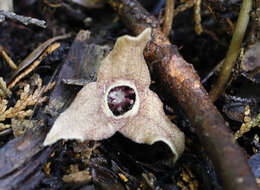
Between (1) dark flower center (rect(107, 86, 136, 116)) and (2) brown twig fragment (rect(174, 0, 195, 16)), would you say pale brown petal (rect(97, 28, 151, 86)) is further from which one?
(2) brown twig fragment (rect(174, 0, 195, 16))

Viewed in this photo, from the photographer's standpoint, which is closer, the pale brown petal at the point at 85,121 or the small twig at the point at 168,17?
the pale brown petal at the point at 85,121

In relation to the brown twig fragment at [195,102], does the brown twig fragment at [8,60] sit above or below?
below

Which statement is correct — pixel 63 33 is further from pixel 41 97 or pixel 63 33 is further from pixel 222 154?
pixel 222 154

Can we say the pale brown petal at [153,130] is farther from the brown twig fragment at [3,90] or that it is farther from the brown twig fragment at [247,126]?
the brown twig fragment at [3,90]

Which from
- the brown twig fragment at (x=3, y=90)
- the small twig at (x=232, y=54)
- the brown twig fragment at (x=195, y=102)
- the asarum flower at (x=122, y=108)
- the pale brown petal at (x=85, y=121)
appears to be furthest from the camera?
the small twig at (x=232, y=54)

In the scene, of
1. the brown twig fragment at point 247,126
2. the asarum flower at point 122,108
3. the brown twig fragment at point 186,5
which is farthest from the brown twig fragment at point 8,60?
the brown twig fragment at point 247,126

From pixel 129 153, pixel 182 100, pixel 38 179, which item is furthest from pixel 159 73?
pixel 38 179

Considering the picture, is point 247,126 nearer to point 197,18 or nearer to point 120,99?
point 120,99
